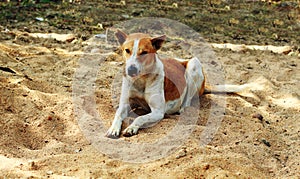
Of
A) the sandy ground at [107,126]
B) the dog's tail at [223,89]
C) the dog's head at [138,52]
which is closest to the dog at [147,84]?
the dog's head at [138,52]

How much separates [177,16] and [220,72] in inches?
176

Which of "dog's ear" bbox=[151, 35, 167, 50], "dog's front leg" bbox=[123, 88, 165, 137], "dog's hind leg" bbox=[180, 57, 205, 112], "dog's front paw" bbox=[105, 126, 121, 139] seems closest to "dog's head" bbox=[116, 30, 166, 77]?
"dog's ear" bbox=[151, 35, 167, 50]

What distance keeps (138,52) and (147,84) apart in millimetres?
590

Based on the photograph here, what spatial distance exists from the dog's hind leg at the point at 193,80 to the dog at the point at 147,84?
31mm

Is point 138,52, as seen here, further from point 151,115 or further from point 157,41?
point 151,115

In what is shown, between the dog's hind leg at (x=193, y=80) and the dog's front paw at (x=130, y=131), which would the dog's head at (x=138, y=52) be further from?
the dog's hind leg at (x=193, y=80)

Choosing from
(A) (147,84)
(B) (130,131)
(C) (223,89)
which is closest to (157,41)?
(A) (147,84)

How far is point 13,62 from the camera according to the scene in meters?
7.62

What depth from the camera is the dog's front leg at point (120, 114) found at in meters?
5.08

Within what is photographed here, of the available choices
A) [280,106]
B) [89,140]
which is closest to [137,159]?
[89,140]

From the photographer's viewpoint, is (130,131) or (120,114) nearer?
(130,131)

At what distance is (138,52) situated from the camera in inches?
201

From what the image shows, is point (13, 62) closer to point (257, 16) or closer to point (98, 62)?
point (98, 62)

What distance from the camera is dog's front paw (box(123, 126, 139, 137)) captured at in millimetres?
5051
